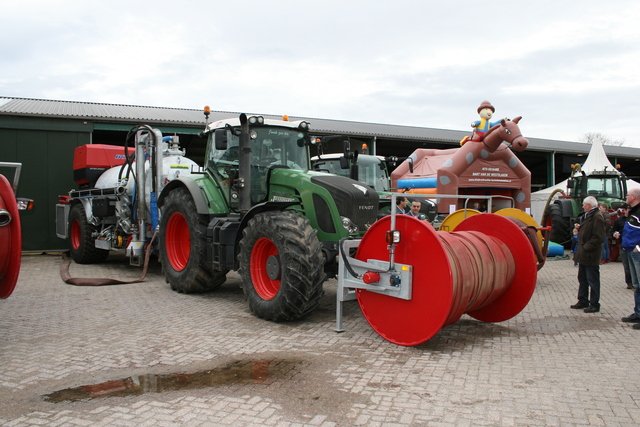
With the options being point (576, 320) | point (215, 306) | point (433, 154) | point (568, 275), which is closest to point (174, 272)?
point (215, 306)

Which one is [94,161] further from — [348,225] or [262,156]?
[348,225]

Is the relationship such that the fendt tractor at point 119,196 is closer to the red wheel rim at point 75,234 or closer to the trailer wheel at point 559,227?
the red wheel rim at point 75,234

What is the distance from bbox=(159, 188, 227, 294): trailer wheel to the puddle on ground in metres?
3.10

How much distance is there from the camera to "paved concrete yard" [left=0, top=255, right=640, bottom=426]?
11.3 feet

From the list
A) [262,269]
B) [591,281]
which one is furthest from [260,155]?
[591,281]

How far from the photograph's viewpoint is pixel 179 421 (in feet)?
10.9

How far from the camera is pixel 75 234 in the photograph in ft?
39.9

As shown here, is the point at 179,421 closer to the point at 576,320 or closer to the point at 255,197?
the point at 255,197

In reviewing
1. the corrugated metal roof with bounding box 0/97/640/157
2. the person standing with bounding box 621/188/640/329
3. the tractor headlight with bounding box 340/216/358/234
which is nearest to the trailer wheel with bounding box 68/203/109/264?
the corrugated metal roof with bounding box 0/97/640/157

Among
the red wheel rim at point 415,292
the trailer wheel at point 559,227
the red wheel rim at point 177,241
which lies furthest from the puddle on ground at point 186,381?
the trailer wheel at point 559,227

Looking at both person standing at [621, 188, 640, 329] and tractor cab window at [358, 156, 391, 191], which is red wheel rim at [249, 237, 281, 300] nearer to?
person standing at [621, 188, 640, 329]

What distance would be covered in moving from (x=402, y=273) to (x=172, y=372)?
2.23 m

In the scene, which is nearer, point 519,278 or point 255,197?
point 519,278

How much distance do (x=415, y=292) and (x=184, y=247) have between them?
465 centimetres
